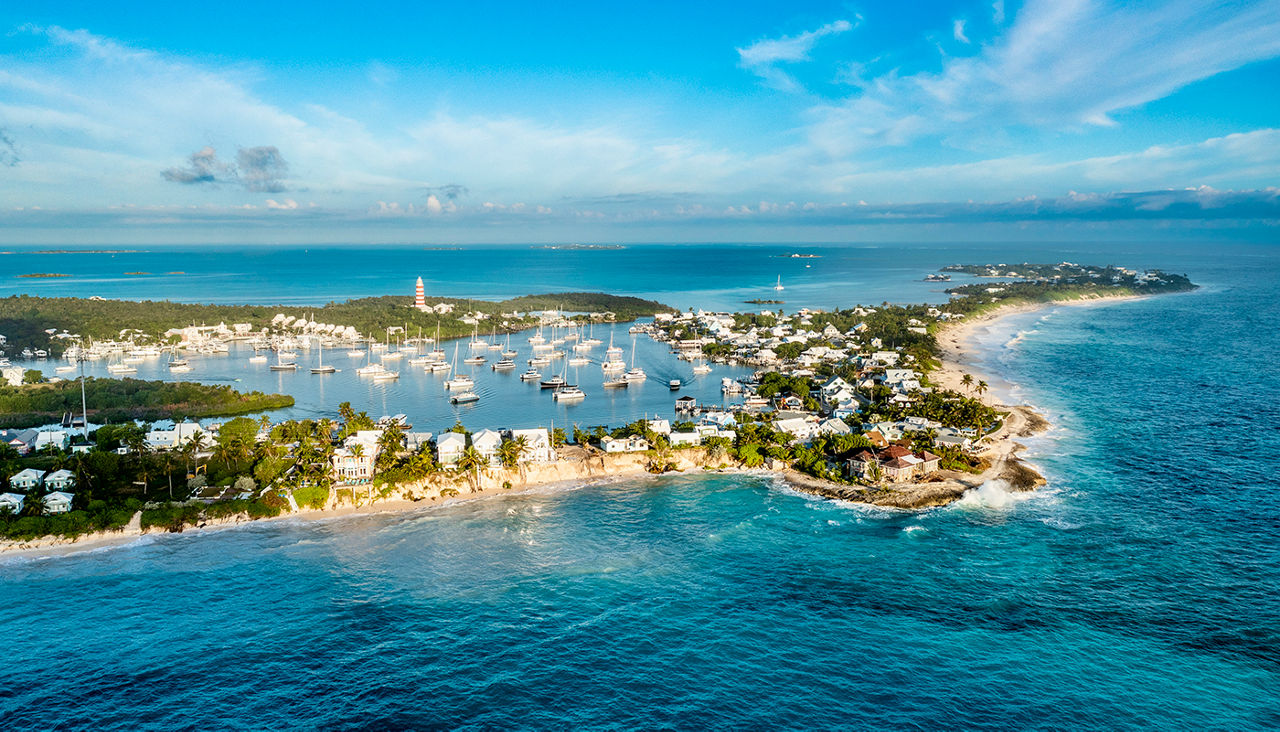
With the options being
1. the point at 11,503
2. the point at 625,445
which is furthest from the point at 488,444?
the point at 11,503

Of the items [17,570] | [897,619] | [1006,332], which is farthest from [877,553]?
[1006,332]

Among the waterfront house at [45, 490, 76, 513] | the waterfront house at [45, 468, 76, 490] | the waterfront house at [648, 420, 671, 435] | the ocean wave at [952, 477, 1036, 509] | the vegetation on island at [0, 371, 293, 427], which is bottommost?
the ocean wave at [952, 477, 1036, 509]

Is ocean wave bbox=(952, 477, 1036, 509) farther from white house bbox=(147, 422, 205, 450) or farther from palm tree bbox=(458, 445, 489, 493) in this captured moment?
white house bbox=(147, 422, 205, 450)

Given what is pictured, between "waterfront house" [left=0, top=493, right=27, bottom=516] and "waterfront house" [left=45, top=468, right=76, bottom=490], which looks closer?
"waterfront house" [left=0, top=493, right=27, bottom=516]

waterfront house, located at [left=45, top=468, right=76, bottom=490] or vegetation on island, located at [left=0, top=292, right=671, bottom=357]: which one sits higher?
vegetation on island, located at [left=0, top=292, right=671, bottom=357]

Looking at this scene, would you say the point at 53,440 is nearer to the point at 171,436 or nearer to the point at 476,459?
the point at 171,436

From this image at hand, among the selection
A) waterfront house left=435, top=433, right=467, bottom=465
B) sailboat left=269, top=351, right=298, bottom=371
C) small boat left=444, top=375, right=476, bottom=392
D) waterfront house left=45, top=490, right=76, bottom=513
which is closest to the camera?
waterfront house left=45, top=490, right=76, bottom=513

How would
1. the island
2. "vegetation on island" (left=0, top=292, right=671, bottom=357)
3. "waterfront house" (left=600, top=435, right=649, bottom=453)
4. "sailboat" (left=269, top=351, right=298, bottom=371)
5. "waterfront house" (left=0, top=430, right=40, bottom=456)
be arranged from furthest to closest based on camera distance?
"vegetation on island" (left=0, top=292, right=671, bottom=357) < "sailboat" (left=269, top=351, right=298, bottom=371) < "waterfront house" (left=600, top=435, right=649, bottom=453) < "waterfront house" (left=0, top=430, right=40, bottom=456) < the island

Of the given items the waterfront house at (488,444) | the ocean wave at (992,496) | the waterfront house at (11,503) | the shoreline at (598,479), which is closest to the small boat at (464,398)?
the waterfront house at (488,444)

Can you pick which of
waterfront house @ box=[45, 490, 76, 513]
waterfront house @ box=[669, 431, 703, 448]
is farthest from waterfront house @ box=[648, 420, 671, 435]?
waterfront house @ box=[45, 490, 76, 513]
